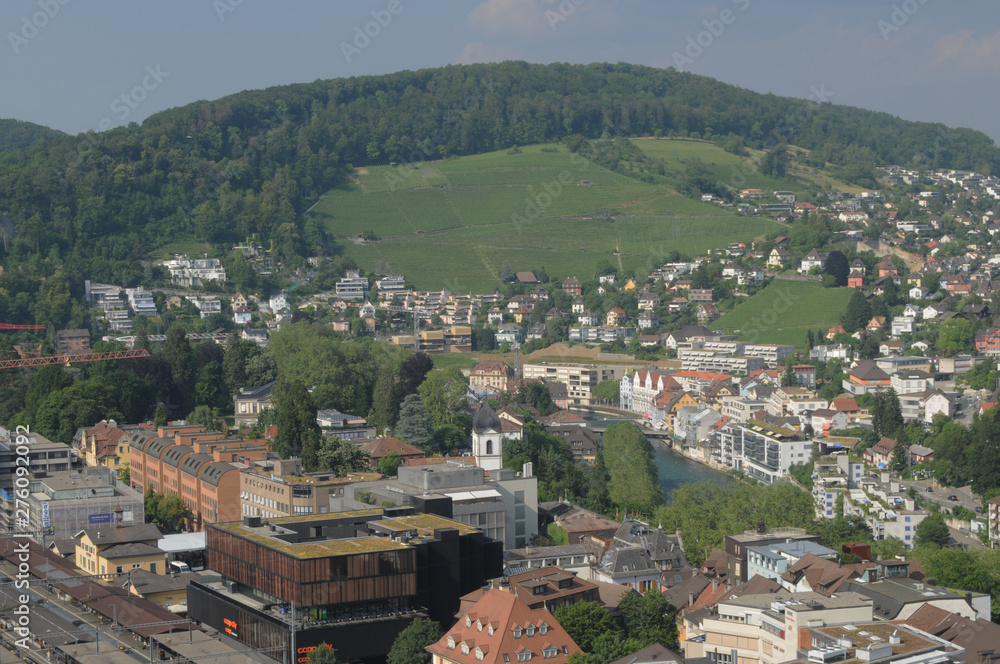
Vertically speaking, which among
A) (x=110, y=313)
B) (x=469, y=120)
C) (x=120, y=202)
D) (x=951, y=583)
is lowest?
(x=951, y=583)

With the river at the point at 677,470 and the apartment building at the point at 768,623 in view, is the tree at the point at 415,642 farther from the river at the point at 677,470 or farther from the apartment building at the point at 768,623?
the river at the point at 677,470

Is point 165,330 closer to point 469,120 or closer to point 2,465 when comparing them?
point 2,465

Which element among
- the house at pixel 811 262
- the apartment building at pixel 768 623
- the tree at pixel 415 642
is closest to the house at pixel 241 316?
the house at pixel 811 262

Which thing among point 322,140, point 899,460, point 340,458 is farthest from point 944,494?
point 322,140

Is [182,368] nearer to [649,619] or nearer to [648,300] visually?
[649,619]

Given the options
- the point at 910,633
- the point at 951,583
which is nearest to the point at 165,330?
the point at 951,583

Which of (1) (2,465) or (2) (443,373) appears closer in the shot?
(1) (2,465)

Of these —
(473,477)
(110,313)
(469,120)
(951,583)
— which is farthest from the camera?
(469,120)
